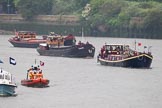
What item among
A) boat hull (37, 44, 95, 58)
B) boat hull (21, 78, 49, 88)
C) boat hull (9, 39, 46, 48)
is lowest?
boat hull (9, 39, 46, 48)

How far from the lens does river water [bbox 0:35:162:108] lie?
9919 cm

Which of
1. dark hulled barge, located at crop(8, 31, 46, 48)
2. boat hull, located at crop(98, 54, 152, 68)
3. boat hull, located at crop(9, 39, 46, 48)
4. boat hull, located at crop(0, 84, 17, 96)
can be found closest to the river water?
boat hull, located at crop(0, 84, 17, 96)

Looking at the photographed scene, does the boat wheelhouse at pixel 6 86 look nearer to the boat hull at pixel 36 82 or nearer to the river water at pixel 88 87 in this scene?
the river water at pixel 88 87

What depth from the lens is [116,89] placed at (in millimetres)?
110625

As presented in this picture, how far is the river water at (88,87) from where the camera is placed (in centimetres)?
9919

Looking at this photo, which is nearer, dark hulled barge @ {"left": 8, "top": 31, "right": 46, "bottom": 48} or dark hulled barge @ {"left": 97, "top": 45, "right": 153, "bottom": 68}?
dark hulled barge @ {"left": 97, "top": 45, "right": 153, "bottom": 68}

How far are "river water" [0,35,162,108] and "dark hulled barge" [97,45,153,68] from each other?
4.21ft

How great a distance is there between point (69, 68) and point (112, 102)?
37672 mm

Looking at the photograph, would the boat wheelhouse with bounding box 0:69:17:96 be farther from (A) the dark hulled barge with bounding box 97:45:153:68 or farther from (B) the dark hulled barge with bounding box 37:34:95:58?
(B) the dark hulled barge with bounding box 37:34:95:58

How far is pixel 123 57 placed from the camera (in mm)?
138625

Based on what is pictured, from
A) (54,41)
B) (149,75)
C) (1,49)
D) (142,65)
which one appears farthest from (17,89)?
(1,49)

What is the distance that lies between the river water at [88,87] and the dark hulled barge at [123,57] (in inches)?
50.6

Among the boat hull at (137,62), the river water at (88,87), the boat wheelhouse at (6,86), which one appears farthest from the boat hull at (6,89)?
the boat hull at (137,62)

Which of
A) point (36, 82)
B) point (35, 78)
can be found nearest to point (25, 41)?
point (35, 78)
